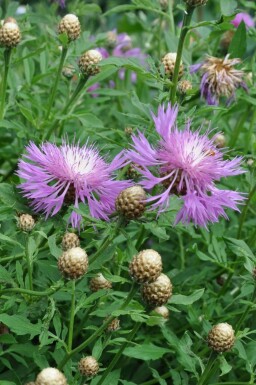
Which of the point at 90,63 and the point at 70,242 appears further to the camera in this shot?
the point at 90,63

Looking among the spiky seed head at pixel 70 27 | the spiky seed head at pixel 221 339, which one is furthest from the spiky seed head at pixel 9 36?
the spiky seed head at pixel 221 339

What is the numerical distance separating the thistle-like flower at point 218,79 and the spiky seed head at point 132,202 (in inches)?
29.6

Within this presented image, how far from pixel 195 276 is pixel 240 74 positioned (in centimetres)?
60

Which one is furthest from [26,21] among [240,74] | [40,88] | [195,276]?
[195,276]

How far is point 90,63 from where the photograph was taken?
6.12 ft

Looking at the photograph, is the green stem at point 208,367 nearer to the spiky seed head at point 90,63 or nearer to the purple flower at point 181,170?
the purple flower at point 181,170

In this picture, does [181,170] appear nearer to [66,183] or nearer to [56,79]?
[66,183]

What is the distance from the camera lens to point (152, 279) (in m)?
1.36

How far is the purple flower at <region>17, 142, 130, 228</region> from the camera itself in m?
1.46

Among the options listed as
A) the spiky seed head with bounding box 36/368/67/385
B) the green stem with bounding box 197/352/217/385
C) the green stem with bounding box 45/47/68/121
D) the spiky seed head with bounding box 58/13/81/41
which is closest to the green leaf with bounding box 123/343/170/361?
the green stem with bounding box 197/352/217/385

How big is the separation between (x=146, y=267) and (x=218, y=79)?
85cm

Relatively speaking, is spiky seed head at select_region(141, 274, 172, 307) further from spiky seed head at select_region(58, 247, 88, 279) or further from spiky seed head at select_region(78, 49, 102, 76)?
spiky seed head at select_region(78, 49, 102, 76)

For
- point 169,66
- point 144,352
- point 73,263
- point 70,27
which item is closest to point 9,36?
point 70,27

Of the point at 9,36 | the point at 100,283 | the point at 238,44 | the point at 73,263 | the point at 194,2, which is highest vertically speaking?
the point at 194,2
